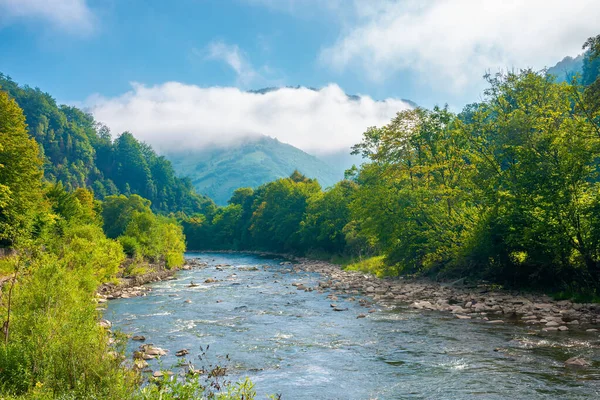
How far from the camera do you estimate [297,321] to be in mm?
26188

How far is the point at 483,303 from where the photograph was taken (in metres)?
27.2

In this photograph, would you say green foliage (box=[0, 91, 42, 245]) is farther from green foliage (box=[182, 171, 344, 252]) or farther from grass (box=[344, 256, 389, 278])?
green foliage (box=[182, 171, 344, 252])

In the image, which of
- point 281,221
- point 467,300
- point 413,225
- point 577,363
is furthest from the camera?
point 281,221

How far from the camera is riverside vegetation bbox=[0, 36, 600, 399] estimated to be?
10.8 meters

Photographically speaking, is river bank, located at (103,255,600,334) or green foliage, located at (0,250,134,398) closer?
green foliage, located at (0,250,134,398)

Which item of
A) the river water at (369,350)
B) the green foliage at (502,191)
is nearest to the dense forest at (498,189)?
the green foliage at (502,191)

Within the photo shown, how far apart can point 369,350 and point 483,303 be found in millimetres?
11573

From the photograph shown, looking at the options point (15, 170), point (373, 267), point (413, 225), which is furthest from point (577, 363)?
point (15, 170)

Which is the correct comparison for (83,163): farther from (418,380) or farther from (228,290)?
(418,380)

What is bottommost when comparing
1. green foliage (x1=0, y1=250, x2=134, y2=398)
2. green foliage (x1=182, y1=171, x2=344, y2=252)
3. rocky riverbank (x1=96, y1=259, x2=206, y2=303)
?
rocky riverbank (x1=96, y1=259, x2=206, y2=303)

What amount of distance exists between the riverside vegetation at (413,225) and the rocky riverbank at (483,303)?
166cm

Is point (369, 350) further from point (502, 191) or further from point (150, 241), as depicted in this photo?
point (150, 241)

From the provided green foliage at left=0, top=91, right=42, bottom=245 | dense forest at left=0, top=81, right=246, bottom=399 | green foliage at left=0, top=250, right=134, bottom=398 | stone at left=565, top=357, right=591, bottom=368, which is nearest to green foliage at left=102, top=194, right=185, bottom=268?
dense forest at left=0, top=81, right=246, bottom=399

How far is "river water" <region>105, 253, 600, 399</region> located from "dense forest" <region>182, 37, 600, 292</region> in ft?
25.0
